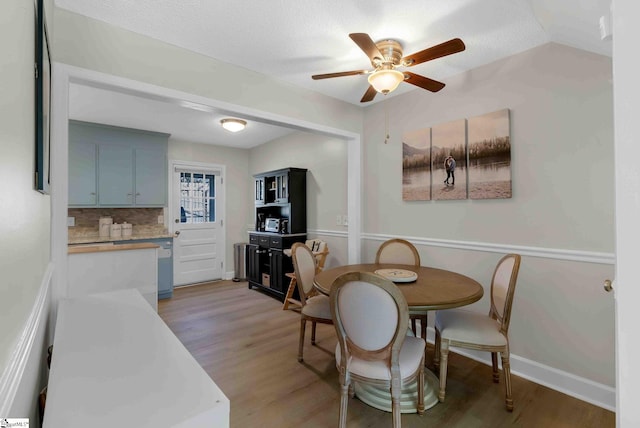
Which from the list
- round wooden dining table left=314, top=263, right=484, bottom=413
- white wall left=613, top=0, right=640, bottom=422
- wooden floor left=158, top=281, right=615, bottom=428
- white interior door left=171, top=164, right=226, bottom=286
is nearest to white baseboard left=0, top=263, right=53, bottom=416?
white wall left=613, top=0, right=640, bottom=422

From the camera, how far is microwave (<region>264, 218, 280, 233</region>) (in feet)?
15.4

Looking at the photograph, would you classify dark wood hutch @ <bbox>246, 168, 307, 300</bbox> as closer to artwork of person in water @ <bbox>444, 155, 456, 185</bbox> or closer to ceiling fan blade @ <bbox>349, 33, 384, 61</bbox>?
artwork of person in water @ <bbox>444, 155, 456, 185</bbox>

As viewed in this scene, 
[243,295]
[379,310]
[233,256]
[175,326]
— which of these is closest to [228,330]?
[175,326]

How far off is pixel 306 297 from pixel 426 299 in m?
1.19

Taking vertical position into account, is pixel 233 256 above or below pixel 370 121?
below

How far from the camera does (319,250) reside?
13.4ft

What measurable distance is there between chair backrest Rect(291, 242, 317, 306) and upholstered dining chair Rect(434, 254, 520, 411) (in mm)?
1090

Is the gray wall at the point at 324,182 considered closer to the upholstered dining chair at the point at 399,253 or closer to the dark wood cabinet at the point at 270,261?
the dark wood cabinet at the point at 270,261

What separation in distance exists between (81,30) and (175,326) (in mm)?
2857

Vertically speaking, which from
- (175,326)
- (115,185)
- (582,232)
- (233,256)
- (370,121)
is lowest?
(175,326)

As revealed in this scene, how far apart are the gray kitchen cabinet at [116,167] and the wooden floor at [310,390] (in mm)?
2230

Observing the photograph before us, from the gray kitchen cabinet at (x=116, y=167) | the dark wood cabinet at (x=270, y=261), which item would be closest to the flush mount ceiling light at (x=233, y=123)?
the gray kitchen cabinet at (x=116, y=167)

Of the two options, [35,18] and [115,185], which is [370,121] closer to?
[35,18]

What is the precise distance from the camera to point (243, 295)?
460 centimetres
